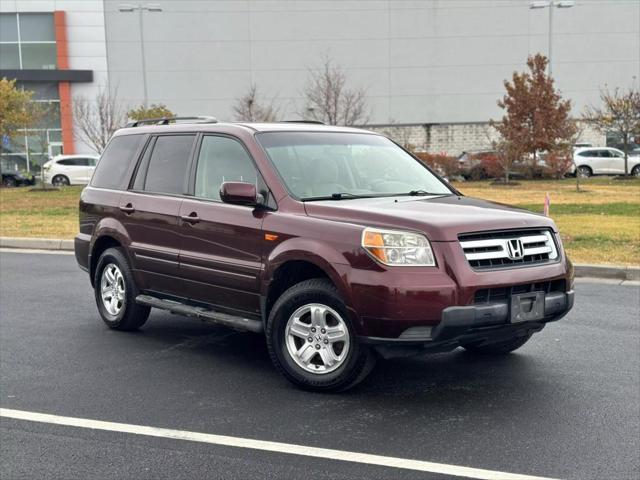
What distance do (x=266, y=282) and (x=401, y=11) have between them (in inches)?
1791

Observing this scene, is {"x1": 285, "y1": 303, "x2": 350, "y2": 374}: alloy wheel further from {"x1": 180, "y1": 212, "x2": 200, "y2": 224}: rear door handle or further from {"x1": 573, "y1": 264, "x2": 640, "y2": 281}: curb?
{"x1": 573, "y1": 264, "x2": 640, "y2": 281}: curb

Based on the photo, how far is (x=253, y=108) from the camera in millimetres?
46312

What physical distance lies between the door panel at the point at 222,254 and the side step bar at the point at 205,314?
0.08m

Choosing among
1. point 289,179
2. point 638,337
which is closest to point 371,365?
point 289,179

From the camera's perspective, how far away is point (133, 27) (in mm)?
48094

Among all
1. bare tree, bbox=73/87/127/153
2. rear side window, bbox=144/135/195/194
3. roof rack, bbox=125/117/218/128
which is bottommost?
rear side window, bbox=144/135/195/194

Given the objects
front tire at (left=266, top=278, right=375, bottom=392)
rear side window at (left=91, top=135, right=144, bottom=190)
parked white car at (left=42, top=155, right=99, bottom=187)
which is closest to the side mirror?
front tire at (left=266, top=278, right=375, bottom=392)

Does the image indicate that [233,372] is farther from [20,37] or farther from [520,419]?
[20,37]

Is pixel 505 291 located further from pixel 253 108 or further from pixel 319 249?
pixel 253 108

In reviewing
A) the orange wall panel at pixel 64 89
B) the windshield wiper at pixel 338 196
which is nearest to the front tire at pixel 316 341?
the windshield wiper at pixel 338 196

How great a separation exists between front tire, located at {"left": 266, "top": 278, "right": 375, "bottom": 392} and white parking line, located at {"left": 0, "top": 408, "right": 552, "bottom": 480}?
0.91 m

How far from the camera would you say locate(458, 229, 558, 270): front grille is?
194 inches

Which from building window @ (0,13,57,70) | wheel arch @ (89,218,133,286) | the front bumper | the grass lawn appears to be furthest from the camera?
building window @ (0,13,57,70)

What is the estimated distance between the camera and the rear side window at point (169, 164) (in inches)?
257
